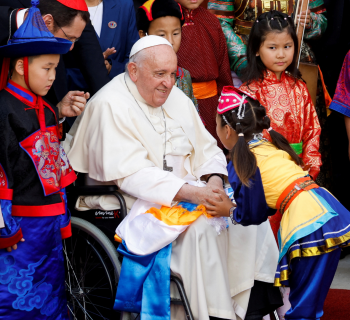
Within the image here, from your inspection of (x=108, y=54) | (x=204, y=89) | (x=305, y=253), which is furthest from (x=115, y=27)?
(x=305, y=253)

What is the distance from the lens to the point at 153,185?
312 centimetres

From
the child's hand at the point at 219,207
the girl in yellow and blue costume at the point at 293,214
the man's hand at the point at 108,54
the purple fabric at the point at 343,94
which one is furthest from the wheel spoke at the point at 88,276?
the purple fabric at the point at 343,94

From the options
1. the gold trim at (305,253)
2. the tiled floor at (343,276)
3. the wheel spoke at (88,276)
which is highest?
the gold trim at (305,253)

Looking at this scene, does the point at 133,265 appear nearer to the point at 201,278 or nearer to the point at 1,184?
the point at 201,278

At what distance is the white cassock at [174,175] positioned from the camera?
2932 millimetres

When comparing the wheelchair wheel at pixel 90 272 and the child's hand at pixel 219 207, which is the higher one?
the child's hand at pixel 219 207

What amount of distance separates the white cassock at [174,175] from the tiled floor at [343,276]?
1.59 m

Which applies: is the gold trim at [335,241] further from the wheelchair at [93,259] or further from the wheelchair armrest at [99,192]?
the wheelchair armrest at [99,192]

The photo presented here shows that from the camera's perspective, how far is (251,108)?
3098mm

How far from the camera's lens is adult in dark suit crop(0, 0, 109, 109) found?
2.70 metres

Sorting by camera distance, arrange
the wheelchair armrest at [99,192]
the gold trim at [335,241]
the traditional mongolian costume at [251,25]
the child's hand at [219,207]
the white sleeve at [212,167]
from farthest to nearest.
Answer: the traditional mongolian costume at [251,25] < the white sleeve at [212,167] < the wheelchair armrest at [99,192] < the child's hand at [219,207] < the gold trim at [335,241]

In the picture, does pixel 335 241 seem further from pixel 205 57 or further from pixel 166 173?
pixel 205 57

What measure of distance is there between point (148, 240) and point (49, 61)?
1103mm

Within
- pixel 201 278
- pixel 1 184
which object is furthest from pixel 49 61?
pixel 201 278
